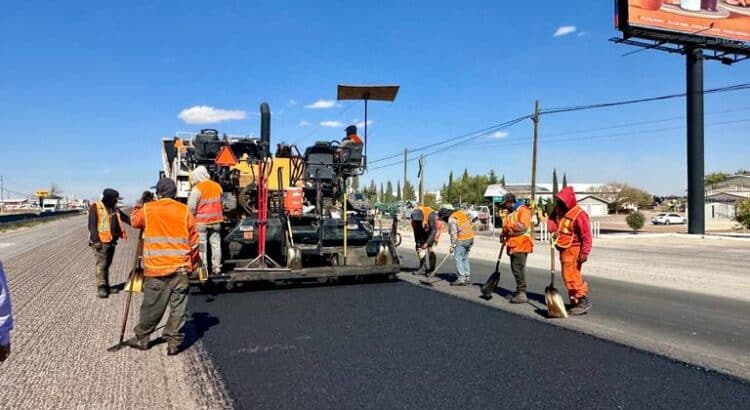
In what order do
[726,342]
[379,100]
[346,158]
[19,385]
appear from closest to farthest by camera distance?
[19,385], [726,342], [346,158], [379,100]

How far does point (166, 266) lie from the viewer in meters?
4.99

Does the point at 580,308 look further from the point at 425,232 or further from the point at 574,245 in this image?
the point at 425,232

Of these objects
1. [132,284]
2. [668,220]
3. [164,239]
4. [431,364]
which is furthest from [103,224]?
[668,220]

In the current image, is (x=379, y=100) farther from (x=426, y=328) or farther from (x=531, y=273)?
(x=426, y=328)

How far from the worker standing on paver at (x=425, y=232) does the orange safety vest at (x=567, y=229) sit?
3608mm

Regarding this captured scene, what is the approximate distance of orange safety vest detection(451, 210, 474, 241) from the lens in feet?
29.9

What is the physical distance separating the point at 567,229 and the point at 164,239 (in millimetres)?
4598

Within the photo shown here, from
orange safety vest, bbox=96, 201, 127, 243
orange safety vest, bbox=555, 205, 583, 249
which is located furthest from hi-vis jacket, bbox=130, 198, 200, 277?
orange safety vest, bbox=555, 205, 583, 249

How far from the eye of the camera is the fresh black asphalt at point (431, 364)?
389 cm

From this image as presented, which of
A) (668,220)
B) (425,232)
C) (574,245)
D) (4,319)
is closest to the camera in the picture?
(4,319)

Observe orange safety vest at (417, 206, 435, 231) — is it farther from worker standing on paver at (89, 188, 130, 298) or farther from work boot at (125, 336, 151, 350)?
work boot at (125, 336, 151, 350)

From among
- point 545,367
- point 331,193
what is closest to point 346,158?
point 331,193

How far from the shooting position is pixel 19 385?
13.8ft

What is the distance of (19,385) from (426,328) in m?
3.69
